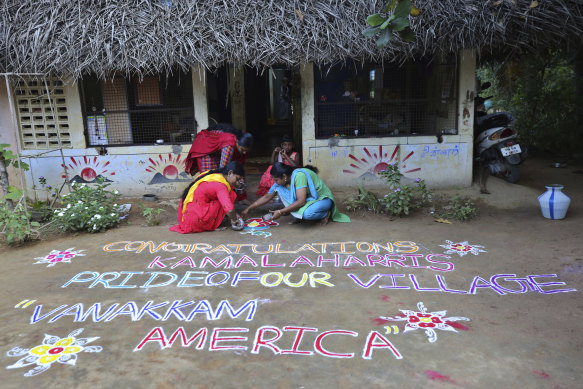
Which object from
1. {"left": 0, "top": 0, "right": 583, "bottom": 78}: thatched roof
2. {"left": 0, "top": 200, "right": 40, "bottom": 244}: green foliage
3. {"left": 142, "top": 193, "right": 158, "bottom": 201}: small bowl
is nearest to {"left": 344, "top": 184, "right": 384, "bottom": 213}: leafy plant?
{"left": 0, "top": 0, "right": 583, "bottom": 78}: thatched roof

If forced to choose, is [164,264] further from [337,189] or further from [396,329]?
[337,189]

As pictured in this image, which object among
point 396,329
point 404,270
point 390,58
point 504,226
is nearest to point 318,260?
point 404,270

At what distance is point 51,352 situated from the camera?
8.97 feet

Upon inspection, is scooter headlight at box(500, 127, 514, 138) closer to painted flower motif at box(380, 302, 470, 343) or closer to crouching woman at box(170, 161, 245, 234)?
crouching woman at box(170, 161, 245, 234)

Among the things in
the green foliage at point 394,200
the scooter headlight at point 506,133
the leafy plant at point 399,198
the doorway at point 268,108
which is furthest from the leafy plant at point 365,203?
the doorway at point 268,108

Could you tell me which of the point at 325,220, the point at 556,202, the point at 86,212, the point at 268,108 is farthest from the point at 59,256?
the point at 268,108

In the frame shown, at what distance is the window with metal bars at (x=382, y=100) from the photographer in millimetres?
6727

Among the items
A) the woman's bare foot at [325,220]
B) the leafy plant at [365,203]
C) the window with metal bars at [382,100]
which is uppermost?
the window with metal bars at [382,100]

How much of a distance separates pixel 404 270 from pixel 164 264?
2.27 metres

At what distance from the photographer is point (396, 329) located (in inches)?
115

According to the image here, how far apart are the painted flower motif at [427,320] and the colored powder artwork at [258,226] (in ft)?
7.47

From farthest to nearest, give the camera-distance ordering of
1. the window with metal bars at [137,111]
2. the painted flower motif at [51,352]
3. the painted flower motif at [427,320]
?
the window with metal bars at [137,111]
the painted flower motif at [427,320]
the painted flower motif at [51,352]

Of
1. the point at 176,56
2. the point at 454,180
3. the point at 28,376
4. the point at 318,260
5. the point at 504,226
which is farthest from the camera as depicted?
the point at 454,180

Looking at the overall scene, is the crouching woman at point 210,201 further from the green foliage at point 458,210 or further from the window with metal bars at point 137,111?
the green foliage at point 458,210
